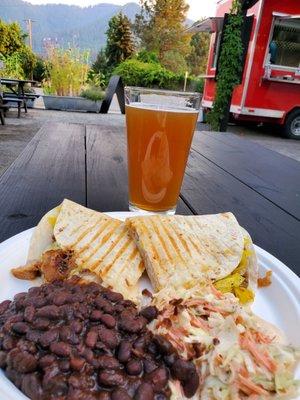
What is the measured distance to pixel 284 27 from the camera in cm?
935

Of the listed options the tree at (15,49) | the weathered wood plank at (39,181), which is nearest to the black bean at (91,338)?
the weathered wood plank at (39,181)

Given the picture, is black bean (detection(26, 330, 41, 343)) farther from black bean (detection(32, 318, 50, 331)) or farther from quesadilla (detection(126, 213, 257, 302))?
quesadilla (detection(126, 213, 257, 302))

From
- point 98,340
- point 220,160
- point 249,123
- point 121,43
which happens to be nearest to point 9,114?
point 249,123

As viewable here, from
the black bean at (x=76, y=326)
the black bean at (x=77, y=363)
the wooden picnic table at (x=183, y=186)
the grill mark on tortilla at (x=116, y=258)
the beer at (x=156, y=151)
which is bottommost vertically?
the wooden picnic table at (x=183, y=186)

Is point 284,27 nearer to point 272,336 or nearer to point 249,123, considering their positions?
point 249,123

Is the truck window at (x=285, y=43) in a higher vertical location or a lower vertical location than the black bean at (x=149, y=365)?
higher

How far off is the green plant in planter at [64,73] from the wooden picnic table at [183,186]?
997 cm

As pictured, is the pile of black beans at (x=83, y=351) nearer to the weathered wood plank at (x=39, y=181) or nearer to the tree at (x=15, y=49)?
the weathered wood plank at (x=39, y=181)

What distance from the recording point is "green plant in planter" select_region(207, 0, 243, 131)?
842 centimetres

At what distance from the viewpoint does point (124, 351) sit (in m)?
0.68

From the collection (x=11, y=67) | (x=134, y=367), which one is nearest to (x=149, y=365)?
(x=134, y=367)

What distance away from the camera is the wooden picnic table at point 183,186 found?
4.41 ft

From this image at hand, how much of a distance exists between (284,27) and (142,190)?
9.64 metres

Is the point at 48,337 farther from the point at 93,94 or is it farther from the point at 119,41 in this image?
the point at 119,41
